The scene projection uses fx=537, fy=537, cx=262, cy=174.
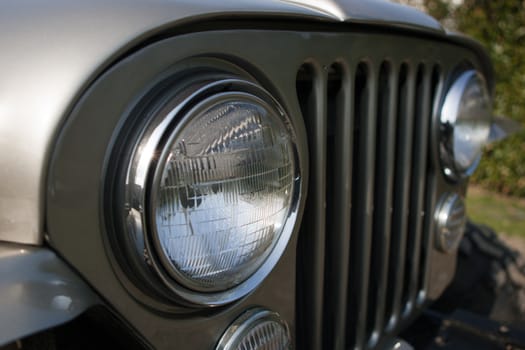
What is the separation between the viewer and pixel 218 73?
78 cm

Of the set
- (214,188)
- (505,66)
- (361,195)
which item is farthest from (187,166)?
(505,66)

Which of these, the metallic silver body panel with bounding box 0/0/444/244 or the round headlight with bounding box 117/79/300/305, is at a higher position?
the metallic silver body panel with bounding box 0/0/444/244

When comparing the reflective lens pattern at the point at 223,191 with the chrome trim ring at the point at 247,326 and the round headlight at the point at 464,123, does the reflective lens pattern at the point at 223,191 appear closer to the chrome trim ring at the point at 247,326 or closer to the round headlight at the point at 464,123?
the chrome trim ring at the point at 247,326

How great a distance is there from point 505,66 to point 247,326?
4484mm

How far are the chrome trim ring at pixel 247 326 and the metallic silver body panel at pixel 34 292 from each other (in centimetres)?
28

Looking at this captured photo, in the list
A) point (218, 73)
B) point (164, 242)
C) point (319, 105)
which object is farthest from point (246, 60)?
point (164, 242)

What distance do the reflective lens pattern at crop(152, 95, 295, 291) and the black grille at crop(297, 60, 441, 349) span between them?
196 millimetres

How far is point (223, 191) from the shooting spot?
751 millimetres

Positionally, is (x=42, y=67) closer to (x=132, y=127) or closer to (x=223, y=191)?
(x=132, y=127)

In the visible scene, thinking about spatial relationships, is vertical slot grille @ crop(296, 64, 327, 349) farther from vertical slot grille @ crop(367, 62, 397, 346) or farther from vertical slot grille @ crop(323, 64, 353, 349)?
vertical slot grille @ crop(367, 62, 397, 346)

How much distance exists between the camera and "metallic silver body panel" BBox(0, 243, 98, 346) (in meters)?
0.58

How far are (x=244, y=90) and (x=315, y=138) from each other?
252 mm

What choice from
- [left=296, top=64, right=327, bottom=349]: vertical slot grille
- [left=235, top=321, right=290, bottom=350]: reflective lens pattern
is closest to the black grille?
[left=296, top=64, right=327, bottom=349]: vertical slot grille

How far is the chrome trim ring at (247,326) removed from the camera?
0.86m
